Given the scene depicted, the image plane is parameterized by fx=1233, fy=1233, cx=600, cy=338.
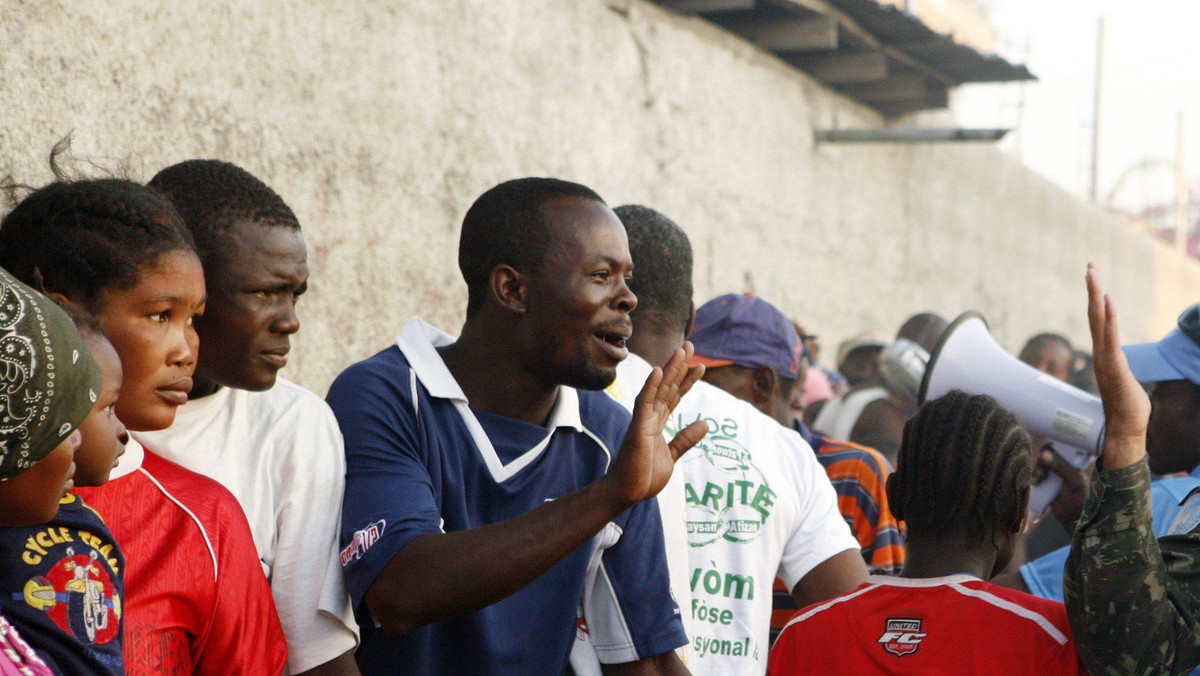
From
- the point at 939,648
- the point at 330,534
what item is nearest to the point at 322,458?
the point at 330,534

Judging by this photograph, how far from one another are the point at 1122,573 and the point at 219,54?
3.00 meters

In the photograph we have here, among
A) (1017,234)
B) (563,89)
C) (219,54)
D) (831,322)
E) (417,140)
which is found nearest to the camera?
(219,54)

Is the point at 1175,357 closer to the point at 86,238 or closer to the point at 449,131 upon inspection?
the point at 86,238

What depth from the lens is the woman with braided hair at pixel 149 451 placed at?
1922 mm

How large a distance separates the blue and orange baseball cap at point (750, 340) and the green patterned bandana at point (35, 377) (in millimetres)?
2172

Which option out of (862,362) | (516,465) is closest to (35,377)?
(516,465)

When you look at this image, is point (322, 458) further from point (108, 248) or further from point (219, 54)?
point (219, 54)

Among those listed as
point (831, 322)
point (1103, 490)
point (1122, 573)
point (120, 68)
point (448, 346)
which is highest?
point (120, 68)

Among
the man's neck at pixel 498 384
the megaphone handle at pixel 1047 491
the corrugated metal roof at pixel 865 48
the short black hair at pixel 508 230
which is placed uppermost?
the corrugated metal roof at pixel 865 48

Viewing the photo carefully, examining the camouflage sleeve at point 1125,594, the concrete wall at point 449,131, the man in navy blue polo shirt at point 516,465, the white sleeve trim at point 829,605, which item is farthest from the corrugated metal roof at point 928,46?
the camouflage sleeve at point 1125,594

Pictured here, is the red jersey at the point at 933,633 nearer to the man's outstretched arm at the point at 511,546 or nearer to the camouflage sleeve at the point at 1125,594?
the camouflage sleeve at the point at 1125,594

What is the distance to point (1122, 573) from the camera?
2.06 metres

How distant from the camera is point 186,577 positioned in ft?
6.35

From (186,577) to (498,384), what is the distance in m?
0.71
